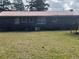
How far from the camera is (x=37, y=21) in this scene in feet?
109

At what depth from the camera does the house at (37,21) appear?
32531 millimetres

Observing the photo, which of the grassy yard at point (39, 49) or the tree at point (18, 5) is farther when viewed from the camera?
the tree at point (18, 5)

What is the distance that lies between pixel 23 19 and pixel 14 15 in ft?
5.41

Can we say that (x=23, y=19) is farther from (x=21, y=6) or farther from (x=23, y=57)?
(x=21, y=6)

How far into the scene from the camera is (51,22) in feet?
110

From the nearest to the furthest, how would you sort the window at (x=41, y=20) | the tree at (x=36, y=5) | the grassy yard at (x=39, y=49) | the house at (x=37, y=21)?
the grassy yard at (x=39, y=49) < the house at (x=37, y=21) < the window at (x=41, y=20) < the tree at (x=36, y=5)

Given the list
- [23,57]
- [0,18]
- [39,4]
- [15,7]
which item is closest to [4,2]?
[15,7]

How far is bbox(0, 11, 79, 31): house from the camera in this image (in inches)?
1281

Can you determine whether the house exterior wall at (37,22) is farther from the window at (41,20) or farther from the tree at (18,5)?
the tree at (18,5)

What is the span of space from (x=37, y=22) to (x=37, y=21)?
0.64 ft

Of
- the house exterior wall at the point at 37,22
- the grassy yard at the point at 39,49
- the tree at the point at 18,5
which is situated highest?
the grassy yard at the point at 39,49

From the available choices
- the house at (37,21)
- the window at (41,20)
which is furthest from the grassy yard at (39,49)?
the window at (41,20)

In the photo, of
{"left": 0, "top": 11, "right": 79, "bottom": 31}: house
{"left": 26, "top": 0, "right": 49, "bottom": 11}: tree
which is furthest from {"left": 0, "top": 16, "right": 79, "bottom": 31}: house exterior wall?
{"left": 26, "top": 0, "right": 49, "bottom": 11}: tree

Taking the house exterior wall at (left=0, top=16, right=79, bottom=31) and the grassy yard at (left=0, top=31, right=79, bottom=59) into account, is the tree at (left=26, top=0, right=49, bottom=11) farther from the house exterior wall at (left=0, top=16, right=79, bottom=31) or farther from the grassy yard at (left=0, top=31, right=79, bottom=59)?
the grassy yard at (left=0, top=31, right=79, bottom=59)
